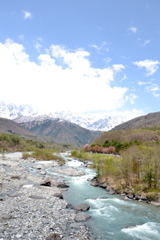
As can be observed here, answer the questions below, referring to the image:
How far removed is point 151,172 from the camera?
40875 mm

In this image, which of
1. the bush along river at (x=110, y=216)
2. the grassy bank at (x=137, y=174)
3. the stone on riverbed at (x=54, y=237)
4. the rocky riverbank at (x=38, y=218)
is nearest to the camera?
the stone on riverbed at (x=54, y=237)

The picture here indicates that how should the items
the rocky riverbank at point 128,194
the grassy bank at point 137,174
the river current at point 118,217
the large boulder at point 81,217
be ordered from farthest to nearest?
the grassy bank at point 137,174
the rocky riverbank at point 128,194
the large boulder at point 81,217
the river current at point 118,217

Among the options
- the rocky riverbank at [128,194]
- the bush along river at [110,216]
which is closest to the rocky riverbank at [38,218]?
the bush along river at [110,216]

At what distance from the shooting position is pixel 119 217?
2892 centimetres

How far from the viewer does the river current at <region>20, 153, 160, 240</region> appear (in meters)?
23.1

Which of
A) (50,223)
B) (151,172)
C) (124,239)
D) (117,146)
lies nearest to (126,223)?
(124,239)

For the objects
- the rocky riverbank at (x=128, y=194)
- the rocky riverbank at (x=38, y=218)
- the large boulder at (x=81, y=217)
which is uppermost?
the rocky riverbank at (x=38, y=218)

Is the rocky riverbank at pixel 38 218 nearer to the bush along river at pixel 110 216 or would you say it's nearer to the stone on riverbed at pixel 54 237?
the stone on riverbed at pixel 54 237

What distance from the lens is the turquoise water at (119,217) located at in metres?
23.1

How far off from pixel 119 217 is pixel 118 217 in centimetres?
15

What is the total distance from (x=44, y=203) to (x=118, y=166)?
25607 millimetres

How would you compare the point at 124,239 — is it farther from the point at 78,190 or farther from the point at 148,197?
the point at 78,190

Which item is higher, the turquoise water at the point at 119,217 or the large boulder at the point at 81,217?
the large boulder at the point at 81,217

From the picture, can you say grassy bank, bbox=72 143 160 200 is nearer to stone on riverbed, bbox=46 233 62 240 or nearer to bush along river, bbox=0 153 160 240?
bush along river, bbox=0 153 160 240
